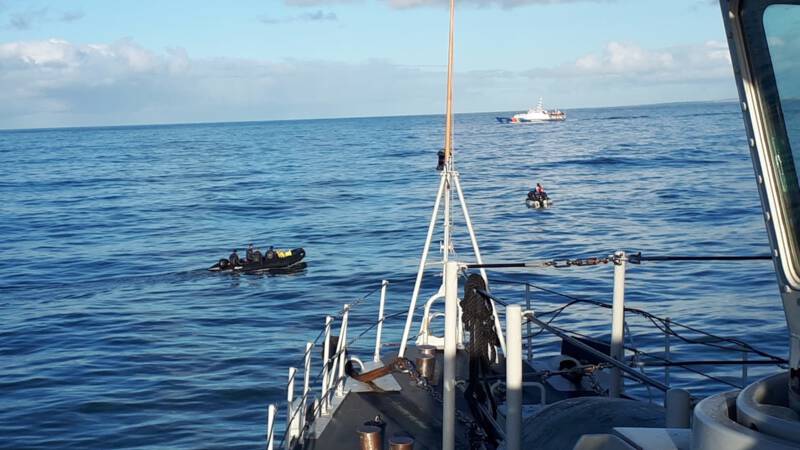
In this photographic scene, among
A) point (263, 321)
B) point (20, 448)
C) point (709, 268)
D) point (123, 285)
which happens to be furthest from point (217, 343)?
point (709, 268)

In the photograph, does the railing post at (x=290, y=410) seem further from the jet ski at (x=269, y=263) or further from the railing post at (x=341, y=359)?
the jet ski at (x=269, y=263)

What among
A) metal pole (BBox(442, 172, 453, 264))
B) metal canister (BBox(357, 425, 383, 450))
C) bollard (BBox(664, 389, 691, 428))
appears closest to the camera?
bollard (BBox(664, 389, 691, 428))

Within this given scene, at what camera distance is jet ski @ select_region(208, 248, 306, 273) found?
40.9m

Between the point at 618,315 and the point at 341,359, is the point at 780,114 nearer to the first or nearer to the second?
the point at 618,315

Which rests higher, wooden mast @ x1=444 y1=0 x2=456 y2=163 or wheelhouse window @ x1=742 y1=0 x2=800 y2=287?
wooden mast @ x1=444 y1=0 x2=456 y2=163

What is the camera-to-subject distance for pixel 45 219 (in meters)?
69.6

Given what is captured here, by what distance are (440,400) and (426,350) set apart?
1482mm

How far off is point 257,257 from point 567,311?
1850cm

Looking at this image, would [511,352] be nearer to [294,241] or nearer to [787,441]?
[787,441]

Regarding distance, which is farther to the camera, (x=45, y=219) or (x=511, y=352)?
(x=45, y=219)

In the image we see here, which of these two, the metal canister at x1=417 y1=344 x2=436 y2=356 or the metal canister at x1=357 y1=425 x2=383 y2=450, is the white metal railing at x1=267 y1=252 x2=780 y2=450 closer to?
the metal canister at x1=357 y1=425 x2=383 y2=450

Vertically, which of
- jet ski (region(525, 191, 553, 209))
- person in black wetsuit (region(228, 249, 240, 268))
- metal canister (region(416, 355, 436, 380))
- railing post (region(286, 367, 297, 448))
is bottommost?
railing post (region(286, 367, 297, 448))

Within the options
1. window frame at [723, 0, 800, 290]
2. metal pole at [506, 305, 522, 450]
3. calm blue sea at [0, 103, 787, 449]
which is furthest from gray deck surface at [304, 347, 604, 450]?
calm blue sea at [0, 103, 787, 449]

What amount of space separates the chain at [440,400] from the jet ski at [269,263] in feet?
94.5
